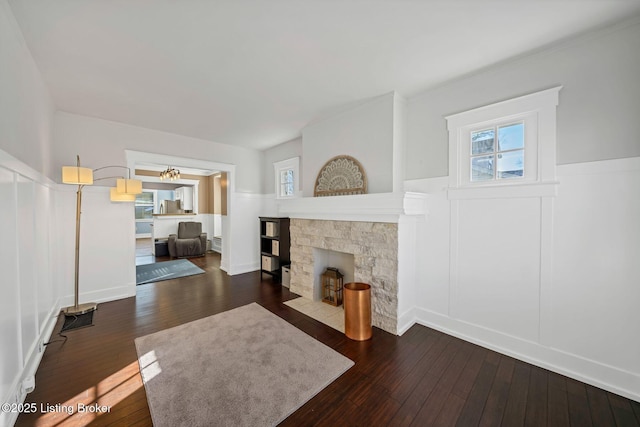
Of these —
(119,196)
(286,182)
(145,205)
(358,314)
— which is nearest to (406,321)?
(358,314)

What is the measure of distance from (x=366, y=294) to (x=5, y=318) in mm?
2661

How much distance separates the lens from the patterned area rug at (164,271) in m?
4.74

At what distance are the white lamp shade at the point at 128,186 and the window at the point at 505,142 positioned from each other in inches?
164

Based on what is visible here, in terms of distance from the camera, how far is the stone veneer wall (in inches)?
105

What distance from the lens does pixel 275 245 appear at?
4.56 metres

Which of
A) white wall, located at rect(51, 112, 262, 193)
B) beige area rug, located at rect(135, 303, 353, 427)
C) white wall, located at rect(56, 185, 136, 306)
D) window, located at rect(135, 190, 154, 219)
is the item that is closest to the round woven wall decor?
beige area rug, located at rect(135, 303, 353, 427)

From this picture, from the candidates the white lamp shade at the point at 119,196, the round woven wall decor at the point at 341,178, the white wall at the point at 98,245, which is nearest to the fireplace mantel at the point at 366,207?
the round woven wall decor at the point at 341,178

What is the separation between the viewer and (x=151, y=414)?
1.64 meters

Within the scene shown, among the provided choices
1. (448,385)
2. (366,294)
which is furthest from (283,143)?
(448,385)

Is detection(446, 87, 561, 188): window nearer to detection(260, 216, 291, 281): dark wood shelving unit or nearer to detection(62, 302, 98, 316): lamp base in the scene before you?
detection(260, 216, 291, 281): dark wood shelving unit

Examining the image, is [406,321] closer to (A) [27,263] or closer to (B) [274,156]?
(A) [27,263]

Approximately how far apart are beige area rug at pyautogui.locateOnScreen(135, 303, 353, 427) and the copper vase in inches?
13.7

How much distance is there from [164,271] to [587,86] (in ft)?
22.3

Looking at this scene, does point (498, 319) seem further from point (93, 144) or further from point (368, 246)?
point (93, 144)
